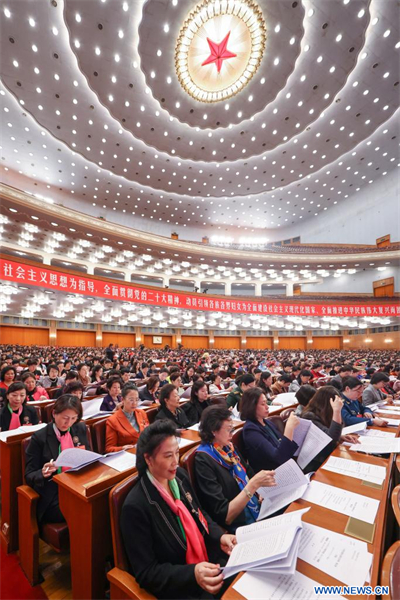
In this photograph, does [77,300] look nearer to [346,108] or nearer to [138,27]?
[138,27]

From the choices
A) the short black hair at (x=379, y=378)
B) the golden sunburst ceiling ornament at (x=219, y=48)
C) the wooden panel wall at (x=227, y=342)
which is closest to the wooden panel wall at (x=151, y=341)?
the wooden panel wall at (x=227, y=342)

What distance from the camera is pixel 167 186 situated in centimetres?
2219

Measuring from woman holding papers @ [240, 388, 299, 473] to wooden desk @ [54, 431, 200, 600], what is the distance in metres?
0.90

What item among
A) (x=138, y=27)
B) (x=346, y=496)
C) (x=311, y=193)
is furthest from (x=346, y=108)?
(x=346, y=496)

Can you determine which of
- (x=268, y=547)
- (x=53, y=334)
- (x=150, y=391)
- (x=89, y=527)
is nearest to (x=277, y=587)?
(x=268, y=547)

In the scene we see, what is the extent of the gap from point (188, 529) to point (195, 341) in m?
23.0

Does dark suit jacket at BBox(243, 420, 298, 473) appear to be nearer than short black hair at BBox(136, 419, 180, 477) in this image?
No

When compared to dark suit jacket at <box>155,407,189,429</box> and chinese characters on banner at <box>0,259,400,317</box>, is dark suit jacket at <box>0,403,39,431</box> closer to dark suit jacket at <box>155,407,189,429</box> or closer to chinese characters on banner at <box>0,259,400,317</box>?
dark suit jacket at <box>155,407,189,429</box>

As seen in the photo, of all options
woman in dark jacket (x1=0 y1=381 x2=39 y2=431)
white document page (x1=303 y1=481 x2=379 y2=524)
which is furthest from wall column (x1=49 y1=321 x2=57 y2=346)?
white document page (x1=303 y1=481 x2=379 y2=524)

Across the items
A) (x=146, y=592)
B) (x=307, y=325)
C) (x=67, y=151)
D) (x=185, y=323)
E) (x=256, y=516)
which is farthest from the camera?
(x=307, y=325)

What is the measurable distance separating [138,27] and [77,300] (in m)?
12.9

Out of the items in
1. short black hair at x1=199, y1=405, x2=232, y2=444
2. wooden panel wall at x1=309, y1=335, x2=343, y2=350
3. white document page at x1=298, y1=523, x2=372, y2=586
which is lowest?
wooden panel wall at x1=309, y1=335, x2=343, y2=350

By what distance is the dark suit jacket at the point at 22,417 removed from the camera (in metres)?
2.68

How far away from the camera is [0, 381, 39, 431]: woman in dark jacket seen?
2.68 meters
